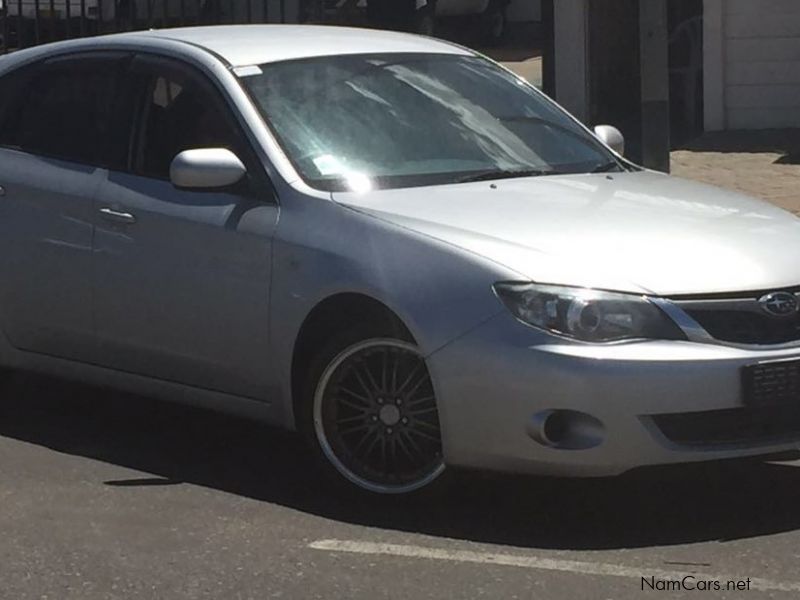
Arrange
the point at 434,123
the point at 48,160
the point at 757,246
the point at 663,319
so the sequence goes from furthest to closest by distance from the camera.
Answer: the point at 48,160 < the point at 434,123 < the point at 757,246 < the point at 663,319

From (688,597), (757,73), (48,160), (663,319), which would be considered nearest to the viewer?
(688,597)

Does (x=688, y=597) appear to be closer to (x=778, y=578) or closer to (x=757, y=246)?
(x=778, y=578)

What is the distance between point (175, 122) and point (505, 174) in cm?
132

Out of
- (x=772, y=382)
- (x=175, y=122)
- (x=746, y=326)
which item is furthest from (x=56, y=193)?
(x=772, y=382)

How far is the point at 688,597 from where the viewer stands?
543cm

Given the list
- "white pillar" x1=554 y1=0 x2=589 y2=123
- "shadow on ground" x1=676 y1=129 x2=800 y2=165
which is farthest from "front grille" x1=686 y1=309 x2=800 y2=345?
"white pillar" x1=554 y1=0 x2=589 y2=123

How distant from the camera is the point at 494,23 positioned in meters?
Answer: 25.8

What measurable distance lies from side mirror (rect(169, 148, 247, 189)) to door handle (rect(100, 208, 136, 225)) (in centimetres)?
41

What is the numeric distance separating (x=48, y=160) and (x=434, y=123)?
5.41ft

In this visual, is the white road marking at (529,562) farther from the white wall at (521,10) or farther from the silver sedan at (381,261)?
the white wall at (521,10)

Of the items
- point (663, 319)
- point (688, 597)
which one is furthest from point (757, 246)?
point (688, 597)

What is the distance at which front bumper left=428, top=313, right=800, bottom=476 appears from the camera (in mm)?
5883

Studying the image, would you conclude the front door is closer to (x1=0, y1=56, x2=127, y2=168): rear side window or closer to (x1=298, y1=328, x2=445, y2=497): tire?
(x1=0, y1=56, x2=127, y2=168): rear side window

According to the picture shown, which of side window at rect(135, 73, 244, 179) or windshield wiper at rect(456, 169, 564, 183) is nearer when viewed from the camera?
windshield wiper at rect(456, 169, 564, 183)
